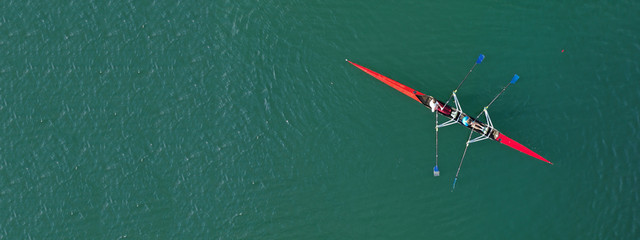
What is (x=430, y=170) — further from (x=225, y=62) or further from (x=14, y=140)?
(x=14, y=140)

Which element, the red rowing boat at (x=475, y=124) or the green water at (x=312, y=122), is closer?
the red rowing boat at (x=475, y=124)

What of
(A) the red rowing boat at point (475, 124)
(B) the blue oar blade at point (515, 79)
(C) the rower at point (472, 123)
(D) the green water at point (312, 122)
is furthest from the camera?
(D) the green water at point (312, 122)

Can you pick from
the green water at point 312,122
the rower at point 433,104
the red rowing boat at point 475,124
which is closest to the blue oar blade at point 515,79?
the green water at point 312,122

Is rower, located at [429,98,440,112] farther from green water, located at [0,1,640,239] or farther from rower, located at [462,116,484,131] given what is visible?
rower, located at [462,116,484,131]

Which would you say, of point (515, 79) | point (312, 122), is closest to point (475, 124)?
point (515, 79)

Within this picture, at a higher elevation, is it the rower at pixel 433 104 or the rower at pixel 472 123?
the rower at pixel 433 104

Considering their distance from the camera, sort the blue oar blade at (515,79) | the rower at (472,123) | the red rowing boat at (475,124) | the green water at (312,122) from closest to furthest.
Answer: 1. the blue oar blade at (515,79)
2. the red rowing boat at (475,124)
3. the rower at (472,123)
4. the green water at (312,122)

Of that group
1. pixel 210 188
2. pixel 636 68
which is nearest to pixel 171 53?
pixel 210 188

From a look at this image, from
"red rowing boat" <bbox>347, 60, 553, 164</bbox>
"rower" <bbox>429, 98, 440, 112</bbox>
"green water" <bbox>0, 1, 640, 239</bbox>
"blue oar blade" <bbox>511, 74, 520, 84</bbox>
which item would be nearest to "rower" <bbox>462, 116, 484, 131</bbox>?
"red rowing boat" <bbox>347, 60, 553, 164</bbox>

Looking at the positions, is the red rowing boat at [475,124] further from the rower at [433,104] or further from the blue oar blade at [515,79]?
the blue oar blade at [515,79]

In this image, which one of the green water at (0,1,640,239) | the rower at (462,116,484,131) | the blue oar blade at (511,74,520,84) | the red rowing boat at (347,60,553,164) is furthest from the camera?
the green water at (0,1,640,239)
